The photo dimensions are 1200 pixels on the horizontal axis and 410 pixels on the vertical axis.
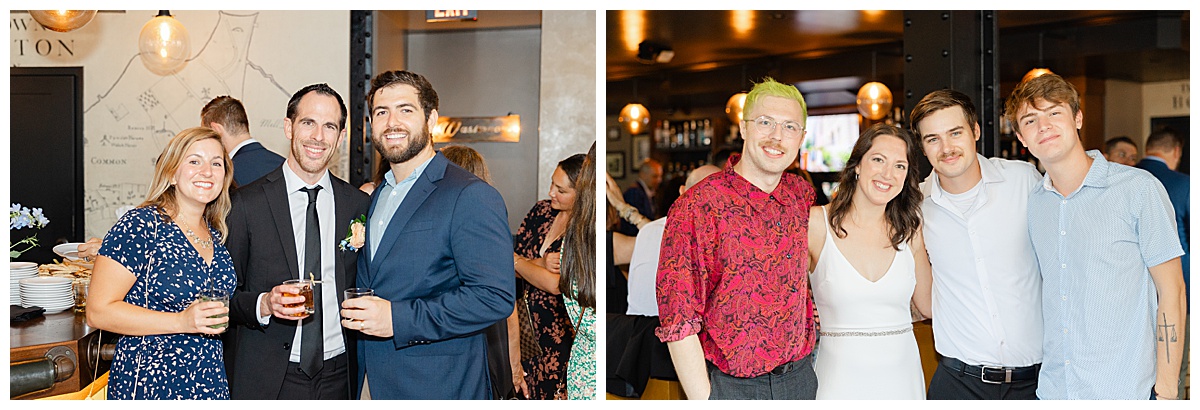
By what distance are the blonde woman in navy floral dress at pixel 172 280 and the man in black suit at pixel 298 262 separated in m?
0.08

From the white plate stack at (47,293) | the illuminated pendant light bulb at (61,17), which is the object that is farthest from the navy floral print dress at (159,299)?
the illuminated pendant light bulb at (61,17)

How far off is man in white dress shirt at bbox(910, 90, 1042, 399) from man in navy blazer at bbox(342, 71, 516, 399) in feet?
4.80

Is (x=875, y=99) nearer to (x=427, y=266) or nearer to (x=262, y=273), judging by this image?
(x=427, y=266)

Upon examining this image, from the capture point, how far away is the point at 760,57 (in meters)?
10.0

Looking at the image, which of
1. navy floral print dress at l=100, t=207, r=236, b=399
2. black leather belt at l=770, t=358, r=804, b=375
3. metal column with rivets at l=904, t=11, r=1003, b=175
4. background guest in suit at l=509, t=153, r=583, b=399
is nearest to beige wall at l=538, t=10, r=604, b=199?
background guest in suit at l=509, t=153, r=583, b=399

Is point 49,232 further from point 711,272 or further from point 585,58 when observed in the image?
point 711,272

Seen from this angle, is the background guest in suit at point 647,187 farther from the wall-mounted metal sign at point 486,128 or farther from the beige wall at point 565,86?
the beige wall at point 565,86

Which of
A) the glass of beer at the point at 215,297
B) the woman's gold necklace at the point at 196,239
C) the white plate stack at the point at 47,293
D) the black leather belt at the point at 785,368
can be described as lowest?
the black leather belt at the point at 785,368

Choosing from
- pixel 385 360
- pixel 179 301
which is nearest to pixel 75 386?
pixel 179 301

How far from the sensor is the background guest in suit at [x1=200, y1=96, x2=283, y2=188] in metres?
4.09

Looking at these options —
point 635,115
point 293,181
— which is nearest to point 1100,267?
point 293,181

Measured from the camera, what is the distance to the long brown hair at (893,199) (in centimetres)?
285

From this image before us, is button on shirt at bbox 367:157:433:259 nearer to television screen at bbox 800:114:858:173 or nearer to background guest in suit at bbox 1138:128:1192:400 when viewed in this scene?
background guest in suit at bbox 1138:128:1192:400
